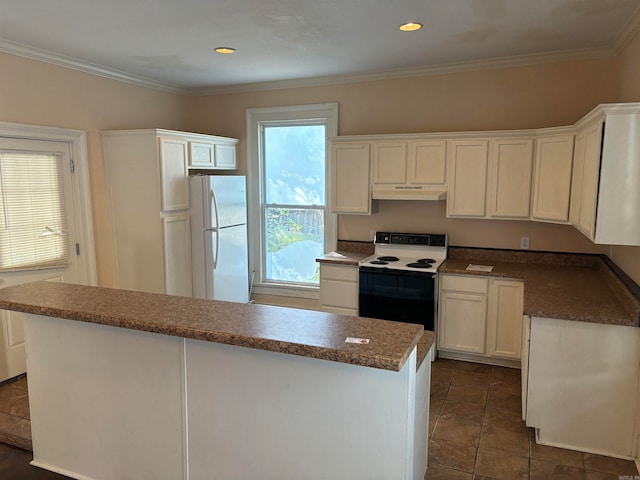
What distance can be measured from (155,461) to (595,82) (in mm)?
4128

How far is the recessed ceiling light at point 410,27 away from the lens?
296 centimetres

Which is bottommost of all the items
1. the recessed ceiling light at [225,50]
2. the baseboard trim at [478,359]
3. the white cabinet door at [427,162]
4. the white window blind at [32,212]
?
the baseboard trim at [478,359]

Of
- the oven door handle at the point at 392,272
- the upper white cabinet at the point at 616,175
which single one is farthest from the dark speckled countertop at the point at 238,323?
the oven door handle at the point at 392,272

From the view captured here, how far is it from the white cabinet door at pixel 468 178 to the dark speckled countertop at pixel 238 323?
2.11 meters

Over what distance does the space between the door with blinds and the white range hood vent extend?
108 inches

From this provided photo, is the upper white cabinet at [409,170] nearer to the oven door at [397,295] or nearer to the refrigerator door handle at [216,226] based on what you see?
the oven door at [397,295]

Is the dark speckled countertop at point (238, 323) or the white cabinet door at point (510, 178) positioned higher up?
the white cabinet door at point (510, 178)

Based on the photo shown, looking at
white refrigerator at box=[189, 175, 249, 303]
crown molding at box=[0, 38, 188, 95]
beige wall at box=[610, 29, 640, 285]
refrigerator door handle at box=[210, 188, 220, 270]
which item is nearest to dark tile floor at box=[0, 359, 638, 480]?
beige wall at box=[610, 29, 640, 285]

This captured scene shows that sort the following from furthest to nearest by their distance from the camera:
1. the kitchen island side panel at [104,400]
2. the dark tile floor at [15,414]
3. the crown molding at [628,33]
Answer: the crown molding at [628,33]
the dark tile floor at [15,414]
the kitchen island side panel at [104,400]

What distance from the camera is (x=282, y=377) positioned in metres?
1.78

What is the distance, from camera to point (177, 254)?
172 inches

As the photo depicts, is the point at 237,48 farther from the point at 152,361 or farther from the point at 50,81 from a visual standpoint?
the point at 152,361

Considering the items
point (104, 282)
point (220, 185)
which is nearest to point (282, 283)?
point (220, 185)

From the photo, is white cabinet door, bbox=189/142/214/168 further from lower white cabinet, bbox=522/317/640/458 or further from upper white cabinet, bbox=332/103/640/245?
lower white cabinet, bbox=522/317/640/458
